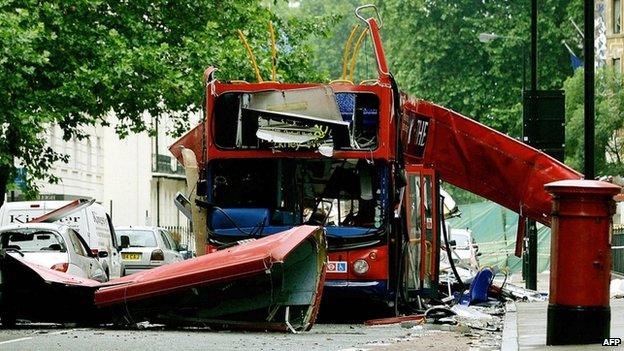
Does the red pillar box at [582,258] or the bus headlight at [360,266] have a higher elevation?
the red pillar box at [582,258]

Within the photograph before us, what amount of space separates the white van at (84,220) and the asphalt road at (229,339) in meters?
11.3

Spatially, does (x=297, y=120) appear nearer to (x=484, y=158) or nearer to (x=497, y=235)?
(x=484, y=158)

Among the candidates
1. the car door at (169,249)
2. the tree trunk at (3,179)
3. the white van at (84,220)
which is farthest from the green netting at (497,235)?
the white van at (84,220)

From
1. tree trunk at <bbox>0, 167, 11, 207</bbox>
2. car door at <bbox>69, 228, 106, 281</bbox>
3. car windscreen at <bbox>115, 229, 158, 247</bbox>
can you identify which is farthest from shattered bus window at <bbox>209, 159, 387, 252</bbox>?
car windscreen at <bbox>115, 229, 158, 247</bbox>

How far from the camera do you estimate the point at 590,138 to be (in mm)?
15969

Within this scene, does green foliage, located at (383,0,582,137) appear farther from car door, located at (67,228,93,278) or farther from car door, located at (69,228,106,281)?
car door, located at (67,228,93,278)

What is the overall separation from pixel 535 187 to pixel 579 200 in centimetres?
909

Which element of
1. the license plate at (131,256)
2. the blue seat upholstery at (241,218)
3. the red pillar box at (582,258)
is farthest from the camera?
the license plate at (131,256)

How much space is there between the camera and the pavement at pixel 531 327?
14.4 metres

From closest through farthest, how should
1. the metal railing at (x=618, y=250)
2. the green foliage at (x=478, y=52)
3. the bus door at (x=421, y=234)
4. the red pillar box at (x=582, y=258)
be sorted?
the red pillar box at (x=582, y=258)
the bus door at (x=421, y=234)
the metal railing at (x=618, y=250)
the green foliage at (x=478, y=52)

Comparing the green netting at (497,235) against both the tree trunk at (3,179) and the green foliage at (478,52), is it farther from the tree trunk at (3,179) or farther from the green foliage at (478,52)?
the tree trunk at (3,179)

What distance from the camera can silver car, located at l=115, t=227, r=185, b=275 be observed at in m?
36.1

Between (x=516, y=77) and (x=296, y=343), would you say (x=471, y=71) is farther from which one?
(x=296, y=343)

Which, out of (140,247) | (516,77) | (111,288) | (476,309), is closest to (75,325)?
(111,288)
